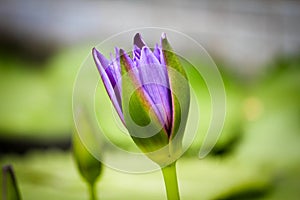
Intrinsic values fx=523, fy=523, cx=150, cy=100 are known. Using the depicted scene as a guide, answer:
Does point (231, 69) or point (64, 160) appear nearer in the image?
point (64, 160)

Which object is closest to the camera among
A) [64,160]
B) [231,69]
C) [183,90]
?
[183,90]

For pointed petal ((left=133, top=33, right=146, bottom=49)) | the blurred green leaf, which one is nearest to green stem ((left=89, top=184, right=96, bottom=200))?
the blurred green leaf

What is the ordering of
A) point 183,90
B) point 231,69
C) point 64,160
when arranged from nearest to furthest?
point 183,90, point 64,160, point 231,69

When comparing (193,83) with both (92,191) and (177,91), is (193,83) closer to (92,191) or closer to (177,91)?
(177,91)

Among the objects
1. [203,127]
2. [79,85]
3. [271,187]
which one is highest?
[79,85]

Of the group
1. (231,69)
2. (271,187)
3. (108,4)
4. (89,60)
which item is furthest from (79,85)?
(271,187)

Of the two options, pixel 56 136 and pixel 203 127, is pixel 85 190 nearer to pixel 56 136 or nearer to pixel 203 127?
pixel 56 136

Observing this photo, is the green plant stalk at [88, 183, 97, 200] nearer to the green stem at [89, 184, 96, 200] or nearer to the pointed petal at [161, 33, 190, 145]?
the green stem at [89, 184, 96, 200]

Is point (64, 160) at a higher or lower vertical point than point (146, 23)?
lower
